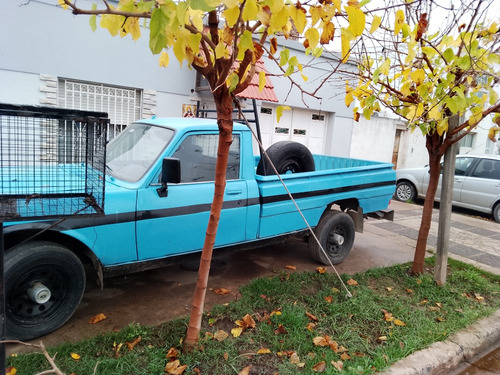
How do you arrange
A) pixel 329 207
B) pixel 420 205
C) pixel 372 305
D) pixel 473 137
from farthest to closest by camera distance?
pixel 473 137 < pixel 420 205 < pixel 329 207 < pixel 372 305

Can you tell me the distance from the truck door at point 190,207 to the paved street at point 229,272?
1.82ft

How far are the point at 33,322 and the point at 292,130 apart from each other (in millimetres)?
9274

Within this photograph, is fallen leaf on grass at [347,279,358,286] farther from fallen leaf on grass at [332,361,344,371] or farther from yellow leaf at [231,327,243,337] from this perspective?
yellow leaf at [231,327,243,337]

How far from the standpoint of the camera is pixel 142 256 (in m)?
3.37

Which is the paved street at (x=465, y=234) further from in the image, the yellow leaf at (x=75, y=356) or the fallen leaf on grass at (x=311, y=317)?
the yellow leaf at (x=75, y=356)

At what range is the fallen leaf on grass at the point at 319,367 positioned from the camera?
9.02 feet

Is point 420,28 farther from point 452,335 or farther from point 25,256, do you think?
point 25,256

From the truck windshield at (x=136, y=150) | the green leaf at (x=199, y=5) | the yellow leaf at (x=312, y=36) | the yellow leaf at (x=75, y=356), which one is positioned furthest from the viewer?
the truck windshield at (x=136, y=150)

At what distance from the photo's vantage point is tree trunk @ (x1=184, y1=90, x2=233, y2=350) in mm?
2455

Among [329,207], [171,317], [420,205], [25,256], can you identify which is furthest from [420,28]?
[420,205]

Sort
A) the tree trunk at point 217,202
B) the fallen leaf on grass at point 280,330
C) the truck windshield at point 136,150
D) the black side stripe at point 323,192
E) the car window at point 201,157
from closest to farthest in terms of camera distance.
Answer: the tree trunk at point 217,202 < the fallen leaf on grass at point 280,330 < the truck windshield at point 136,150 < the car window at point 201,157 < the black side stripe at point 323,192

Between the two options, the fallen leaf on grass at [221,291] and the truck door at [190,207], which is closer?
the truck door at [190,207]

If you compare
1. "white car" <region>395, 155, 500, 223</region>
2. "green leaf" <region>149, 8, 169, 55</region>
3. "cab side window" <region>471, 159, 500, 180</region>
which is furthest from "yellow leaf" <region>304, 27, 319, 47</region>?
"cab side window" <region>471, 159, 500, 180</region>

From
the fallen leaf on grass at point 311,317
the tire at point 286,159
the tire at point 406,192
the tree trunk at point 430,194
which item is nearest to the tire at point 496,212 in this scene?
the tire at point 406,192
